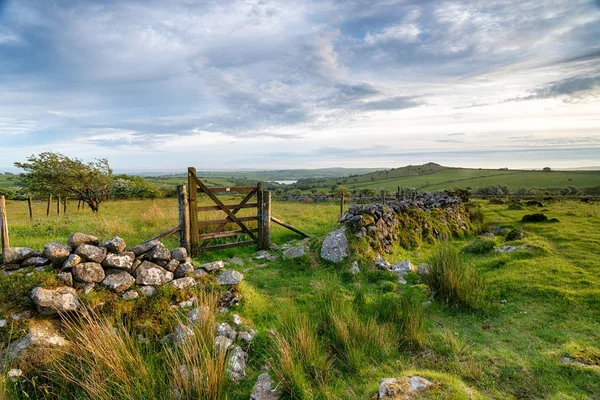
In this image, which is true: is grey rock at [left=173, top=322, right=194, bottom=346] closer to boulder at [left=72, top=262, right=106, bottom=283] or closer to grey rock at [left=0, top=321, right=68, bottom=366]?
grey rock at [left=0, top=321, right=68, bottom=366]

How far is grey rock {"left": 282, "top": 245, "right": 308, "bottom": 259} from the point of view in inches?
376

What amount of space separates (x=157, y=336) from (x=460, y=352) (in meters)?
4.92

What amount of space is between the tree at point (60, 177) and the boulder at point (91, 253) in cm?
2060

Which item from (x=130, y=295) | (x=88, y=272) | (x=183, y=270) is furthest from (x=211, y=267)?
(x=88, y=272)

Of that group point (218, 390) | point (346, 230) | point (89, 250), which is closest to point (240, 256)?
point (346, 230)

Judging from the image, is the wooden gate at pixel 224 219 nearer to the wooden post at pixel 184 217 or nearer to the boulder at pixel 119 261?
the wooden post at pixel 184 217

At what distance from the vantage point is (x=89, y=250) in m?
5.29

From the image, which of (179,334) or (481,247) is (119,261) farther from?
(481,247)

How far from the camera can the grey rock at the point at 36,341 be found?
3.92m

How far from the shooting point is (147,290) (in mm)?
5387

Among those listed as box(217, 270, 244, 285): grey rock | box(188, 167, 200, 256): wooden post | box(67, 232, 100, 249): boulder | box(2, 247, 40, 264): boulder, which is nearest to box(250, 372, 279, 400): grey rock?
box(217, 270, 244, 285): grey rock

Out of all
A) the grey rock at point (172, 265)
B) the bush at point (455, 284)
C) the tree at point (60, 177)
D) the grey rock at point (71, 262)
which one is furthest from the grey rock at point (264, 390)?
the tree at point (60, 177)

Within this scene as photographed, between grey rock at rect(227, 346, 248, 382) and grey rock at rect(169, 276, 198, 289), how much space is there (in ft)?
6.05

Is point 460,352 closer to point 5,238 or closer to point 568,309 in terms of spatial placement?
point 568,309
